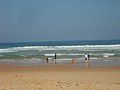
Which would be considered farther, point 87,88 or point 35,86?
point 35,86

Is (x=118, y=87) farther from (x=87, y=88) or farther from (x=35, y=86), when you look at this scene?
(x=35, y=86)

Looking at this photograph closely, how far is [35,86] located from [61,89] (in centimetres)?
135

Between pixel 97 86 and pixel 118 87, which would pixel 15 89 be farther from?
pixel 118 87

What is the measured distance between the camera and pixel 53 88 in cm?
1215

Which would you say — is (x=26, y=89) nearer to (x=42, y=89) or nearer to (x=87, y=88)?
(x=42, y=89)

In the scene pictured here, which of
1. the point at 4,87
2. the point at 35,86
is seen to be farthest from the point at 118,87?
the point at 4,87

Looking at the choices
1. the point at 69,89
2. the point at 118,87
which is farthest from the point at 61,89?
the point at 118,87

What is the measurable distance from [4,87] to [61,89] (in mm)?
2361

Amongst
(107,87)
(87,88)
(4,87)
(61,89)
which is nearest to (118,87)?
(107,87)

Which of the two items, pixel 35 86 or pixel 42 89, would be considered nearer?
pixel 42 89

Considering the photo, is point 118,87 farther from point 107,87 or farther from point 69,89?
point 69,89

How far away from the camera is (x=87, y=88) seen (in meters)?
12.0

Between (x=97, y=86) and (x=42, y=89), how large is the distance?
223 centimetres

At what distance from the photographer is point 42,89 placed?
11.9 m
